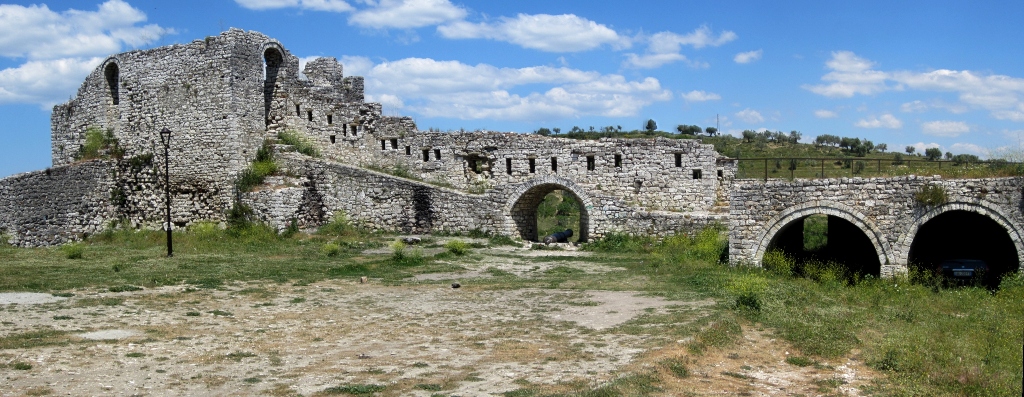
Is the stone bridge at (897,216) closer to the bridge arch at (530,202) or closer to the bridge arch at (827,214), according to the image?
the bridge arch at (827,214)

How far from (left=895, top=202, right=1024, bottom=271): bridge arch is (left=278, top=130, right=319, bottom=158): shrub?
1973 cm

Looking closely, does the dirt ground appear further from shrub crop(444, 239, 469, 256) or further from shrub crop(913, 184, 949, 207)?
shrub crop(444, 239, 469, 256)

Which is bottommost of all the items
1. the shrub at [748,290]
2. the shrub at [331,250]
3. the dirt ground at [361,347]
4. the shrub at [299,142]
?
the dirt ground at [361,347]

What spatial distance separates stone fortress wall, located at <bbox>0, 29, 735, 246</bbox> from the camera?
26.9 metres

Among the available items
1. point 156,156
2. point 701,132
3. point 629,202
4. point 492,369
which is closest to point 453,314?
point 492,369

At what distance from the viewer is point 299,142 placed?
30.1 m

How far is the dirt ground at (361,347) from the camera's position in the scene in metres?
9.96

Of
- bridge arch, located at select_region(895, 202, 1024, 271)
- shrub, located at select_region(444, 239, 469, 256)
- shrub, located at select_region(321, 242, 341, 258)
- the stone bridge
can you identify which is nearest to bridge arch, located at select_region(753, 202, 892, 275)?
the stone bridge

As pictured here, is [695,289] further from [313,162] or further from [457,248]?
[313,162]

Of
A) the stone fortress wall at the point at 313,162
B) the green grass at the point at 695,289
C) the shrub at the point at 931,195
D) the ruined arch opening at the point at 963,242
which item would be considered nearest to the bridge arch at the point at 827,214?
the green grass at the point at 695,289

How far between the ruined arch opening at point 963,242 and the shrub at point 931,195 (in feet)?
6.36

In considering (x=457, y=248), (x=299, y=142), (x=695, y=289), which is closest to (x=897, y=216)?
(x=695, y=289)

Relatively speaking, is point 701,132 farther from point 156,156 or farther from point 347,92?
point 156,156

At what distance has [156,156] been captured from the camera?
96.9 ft
